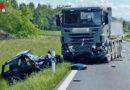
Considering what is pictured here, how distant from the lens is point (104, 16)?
59.7ft

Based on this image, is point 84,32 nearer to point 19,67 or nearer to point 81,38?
point 81,38

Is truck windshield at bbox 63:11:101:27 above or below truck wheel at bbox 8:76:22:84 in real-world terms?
above

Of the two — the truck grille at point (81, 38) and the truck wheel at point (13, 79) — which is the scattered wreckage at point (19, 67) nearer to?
the truck wheel at point (13, 79)

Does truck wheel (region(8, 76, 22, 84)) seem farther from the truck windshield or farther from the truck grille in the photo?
the truck windshield

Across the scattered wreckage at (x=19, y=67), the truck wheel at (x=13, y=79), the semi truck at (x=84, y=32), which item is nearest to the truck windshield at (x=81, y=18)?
the semi truck at (x=84, y=32)

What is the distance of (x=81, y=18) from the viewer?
704 inches

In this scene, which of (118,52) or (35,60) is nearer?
(35,60)

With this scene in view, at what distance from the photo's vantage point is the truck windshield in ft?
58.0

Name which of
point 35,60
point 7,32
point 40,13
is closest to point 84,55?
point 35,60

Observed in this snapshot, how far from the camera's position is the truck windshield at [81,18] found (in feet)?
58.0

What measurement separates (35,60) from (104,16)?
641 centimetres

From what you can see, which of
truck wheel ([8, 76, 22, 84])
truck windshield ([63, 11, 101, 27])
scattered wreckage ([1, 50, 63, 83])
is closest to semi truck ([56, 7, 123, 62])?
truck windshield ([63, 11, 101, 27])

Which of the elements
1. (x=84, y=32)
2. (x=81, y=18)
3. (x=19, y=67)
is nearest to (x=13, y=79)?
(x=19, y=67)

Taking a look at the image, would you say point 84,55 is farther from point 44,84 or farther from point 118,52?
point 44,84
